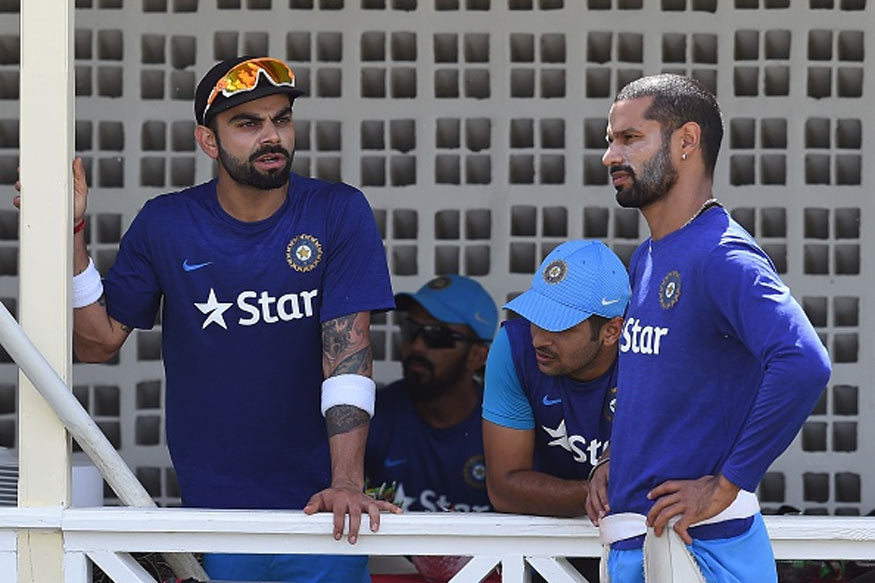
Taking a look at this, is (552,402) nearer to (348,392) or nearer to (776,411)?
(348,392)

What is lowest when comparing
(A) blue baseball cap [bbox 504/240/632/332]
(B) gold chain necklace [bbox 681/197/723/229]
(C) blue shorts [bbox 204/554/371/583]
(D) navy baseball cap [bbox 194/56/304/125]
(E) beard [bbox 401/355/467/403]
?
(C) blue shorts [bbox 204/554/371/583]

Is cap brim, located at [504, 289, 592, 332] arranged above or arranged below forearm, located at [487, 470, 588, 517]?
above

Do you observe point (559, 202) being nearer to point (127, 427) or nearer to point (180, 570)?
point (127, 427)

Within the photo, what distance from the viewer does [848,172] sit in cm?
565

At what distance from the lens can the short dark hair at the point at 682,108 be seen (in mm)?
3486

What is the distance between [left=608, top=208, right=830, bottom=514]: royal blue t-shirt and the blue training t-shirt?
611mm

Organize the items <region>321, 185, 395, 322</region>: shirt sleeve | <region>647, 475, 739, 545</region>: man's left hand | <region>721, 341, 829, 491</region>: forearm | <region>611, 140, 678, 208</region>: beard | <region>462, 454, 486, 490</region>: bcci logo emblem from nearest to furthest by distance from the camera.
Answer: <region>721, 341, 829, 491</region>: forearm
<region>647, 475, 739, 545</region>: man's left hand
<region>611, 140, 678, 208</region>: beard
<region>321, 185, 395, 322</region>: shirt sleeve
<region>462, 454, 486, 490</region>: bcci logo emblem

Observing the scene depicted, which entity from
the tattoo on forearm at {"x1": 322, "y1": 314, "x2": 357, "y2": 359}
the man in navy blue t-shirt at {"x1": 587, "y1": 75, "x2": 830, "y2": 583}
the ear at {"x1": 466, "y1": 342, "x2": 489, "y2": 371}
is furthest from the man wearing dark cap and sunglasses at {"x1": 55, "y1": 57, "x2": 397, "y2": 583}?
the ear at {"x1": 466, "y1": 342, "x2": 489, "y2": 371}

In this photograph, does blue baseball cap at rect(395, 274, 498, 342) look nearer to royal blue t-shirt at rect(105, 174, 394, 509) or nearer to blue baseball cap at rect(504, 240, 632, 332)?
royal blue t-shirt at rect(105, 174, 394, 509)

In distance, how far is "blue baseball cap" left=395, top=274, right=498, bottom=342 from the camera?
5434 mm

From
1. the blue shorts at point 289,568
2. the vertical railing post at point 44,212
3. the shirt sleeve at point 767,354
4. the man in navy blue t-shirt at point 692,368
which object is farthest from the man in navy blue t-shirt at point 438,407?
the shirt sleeve at point 767,354

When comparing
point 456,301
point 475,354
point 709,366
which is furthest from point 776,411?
point 475,354

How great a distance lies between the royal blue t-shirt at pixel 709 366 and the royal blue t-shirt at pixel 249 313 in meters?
0.92

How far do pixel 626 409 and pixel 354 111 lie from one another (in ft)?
7.97
